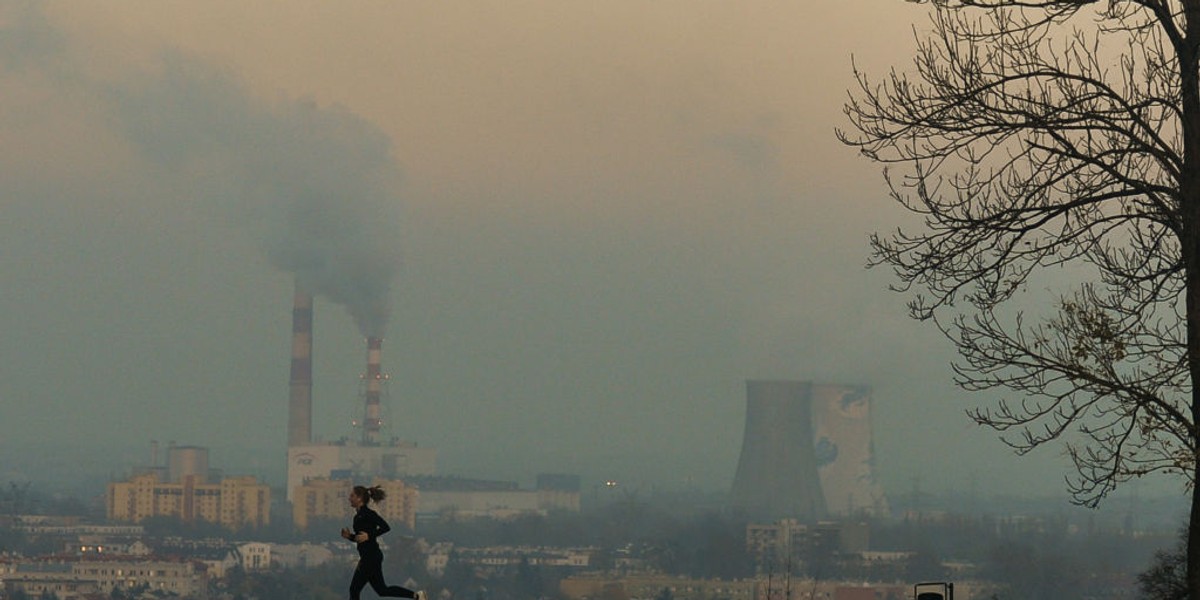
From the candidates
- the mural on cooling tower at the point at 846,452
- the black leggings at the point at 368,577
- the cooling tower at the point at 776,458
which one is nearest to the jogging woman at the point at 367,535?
the black leggings at the point at 368,577

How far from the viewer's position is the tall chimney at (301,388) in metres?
98.9

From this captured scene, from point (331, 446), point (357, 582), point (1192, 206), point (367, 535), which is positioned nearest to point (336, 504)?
point (331, 446)

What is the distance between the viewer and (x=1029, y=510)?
70.8m

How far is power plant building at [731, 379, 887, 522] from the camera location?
2768 inches

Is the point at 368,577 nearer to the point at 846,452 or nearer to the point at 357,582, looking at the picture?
the point at 357,582

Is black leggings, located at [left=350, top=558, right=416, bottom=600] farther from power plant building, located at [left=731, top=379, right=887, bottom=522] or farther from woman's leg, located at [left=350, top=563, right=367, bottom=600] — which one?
power plant building, located at [left=731, top=379, right=887, bottom=522]

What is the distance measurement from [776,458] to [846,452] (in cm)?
653

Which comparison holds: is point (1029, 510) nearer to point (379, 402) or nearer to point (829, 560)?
point (829, 560)

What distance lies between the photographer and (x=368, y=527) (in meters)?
8.49

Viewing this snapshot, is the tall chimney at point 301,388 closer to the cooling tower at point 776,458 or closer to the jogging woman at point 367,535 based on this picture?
the cooling tower at point 776,458

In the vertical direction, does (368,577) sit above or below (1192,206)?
below

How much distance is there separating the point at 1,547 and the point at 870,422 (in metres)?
35.2

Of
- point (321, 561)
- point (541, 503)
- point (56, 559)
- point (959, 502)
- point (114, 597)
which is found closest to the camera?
point (114, 597)

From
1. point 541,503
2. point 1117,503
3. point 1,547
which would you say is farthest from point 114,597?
point 541,503
